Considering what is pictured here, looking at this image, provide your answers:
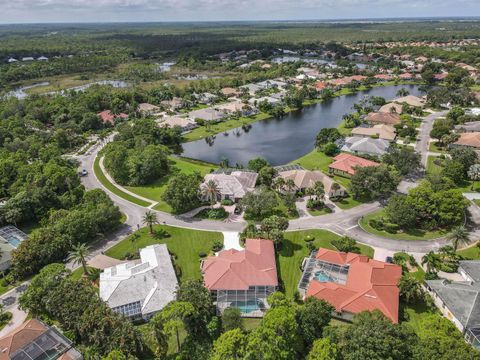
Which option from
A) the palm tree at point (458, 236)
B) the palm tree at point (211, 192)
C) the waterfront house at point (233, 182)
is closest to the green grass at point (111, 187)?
the palm tree at point (211, 192)

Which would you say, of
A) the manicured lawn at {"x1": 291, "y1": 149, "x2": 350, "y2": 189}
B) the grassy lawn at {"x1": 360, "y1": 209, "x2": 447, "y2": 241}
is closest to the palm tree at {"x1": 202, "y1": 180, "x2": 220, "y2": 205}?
the manicured lawn at {"x1": 291, "y1": 149, "x2": 350, "y2": 189}

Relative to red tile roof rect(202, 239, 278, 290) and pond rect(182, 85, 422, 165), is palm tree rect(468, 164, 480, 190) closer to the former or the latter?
pond rect(182, 85, 422, 165)

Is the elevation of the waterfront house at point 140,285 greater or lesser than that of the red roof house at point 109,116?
lesser

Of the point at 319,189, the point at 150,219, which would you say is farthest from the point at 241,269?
the point at 319,189

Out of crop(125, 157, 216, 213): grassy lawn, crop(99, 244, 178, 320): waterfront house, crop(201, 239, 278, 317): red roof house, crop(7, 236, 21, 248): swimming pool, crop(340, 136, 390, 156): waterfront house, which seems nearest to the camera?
crop(99, 244, 178, 320): waterfront house

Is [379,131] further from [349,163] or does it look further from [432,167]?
[349,163]

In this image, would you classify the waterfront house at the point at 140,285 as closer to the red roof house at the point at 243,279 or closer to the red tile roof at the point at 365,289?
the red roof house at the point at 243,279

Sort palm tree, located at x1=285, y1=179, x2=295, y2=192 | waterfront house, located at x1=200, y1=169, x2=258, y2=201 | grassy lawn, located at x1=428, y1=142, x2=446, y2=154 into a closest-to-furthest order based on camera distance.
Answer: palm tree, located at x1=285, y1=179, x2=295, y2=192
waterfront house, located at x1=200, y1=169, x2=258, y2=201
grassy lawn, located at x1=428, y1=142, x2=446, y2=154
